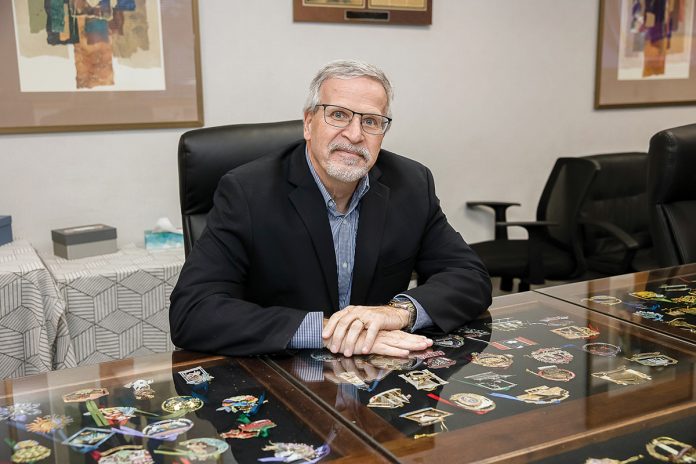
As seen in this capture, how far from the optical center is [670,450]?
1.00 meters

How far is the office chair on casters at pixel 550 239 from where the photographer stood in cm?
335

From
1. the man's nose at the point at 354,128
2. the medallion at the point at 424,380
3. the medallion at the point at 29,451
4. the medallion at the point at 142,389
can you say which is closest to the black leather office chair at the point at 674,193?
the man's nose at the point at 354,128

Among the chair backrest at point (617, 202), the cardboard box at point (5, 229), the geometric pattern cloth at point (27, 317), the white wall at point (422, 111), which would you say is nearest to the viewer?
the geometric pattern cloth at point (27, 317)

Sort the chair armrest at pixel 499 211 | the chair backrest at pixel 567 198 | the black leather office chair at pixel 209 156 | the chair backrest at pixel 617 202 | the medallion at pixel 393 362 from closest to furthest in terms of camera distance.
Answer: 1. the medallion at pixel 393 362
2. the black leather office chair at pixel 209 156
3. the chair backrest at pixel 567 198
4. the chair backrest at pixel 617 202
5. the chair armrest at pixel 499 211

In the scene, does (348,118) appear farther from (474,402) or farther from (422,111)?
(422,111)

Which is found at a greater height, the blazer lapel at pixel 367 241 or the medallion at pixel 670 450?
the blazer lapel at pixel 367 241

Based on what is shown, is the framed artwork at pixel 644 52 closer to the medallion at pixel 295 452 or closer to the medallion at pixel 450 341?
the medallion at pixel 450 341

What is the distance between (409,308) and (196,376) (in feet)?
1.72

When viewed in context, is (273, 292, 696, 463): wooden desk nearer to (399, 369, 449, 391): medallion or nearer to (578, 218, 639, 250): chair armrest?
(399, 369, 449, 391): medallion

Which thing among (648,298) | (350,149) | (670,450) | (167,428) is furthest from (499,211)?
(167,428)

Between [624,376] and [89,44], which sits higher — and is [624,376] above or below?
below

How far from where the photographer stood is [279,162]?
192cm

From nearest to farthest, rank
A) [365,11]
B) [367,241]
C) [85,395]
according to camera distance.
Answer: [85,395] < [367,241] < [365,11]

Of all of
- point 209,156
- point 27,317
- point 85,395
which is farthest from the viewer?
point 27,317
